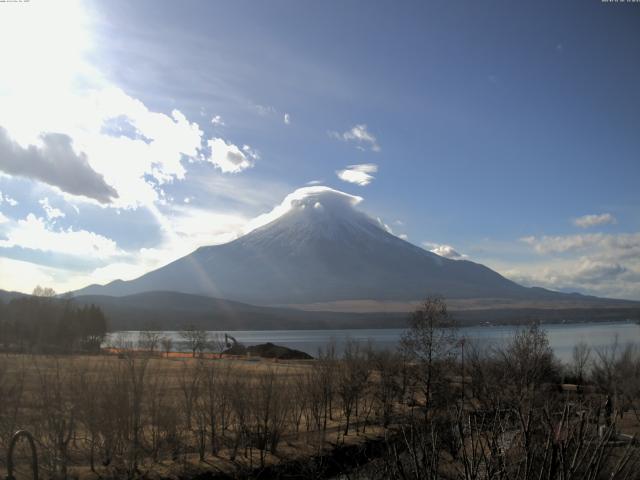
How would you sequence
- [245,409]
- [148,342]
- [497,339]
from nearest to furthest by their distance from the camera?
[245,409] → [148,342] → [497,339]

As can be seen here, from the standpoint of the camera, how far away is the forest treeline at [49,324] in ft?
195

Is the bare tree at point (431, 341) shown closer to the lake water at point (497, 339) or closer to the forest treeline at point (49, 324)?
the lake water at point (497, 339)

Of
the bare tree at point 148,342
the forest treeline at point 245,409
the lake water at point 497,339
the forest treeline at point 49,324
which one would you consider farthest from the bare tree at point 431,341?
the forest treeline at point 49,324

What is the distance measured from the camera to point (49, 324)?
2591 inches

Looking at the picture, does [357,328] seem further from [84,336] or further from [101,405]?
[101,405]

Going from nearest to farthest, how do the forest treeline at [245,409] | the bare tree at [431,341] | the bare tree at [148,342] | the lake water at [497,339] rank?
1. the forest treeline at [245,409]
2. the bare tree at [148,342]
3. the bare tree at [431,341]
4. the lake water at [497,339]

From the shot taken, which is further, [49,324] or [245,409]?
[49,324]

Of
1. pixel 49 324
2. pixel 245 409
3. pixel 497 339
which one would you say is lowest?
pixel 497 339

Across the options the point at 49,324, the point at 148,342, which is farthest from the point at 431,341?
the point at 49,324

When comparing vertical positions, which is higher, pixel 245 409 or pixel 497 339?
pixel 245 409

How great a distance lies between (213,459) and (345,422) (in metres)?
10.0

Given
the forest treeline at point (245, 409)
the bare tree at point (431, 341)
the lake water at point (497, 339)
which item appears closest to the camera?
the forest treeline at point (245, 409)

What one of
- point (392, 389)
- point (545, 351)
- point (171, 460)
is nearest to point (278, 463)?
point (171, 460)

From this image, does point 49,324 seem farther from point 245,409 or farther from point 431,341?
point 245,409
